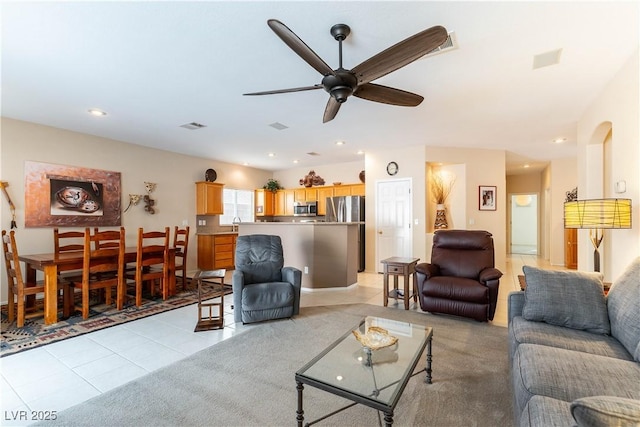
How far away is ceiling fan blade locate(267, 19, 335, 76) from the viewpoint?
1.70 meters

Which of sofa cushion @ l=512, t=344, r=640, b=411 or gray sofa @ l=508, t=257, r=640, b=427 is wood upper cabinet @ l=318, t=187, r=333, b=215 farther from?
sofa cushion @ l=512, t=344, r=640, b=411

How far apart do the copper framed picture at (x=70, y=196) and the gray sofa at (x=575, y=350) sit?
19.4 ft

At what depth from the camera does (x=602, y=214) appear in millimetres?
2391

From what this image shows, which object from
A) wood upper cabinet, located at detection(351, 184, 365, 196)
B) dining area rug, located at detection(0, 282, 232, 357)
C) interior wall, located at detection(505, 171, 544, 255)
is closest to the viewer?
dining area rug, located at detection(0, 282, 232, 357)

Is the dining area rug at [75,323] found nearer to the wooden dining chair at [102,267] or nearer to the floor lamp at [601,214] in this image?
the wooden dining chair at [102,267]

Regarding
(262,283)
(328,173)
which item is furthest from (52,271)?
(328,173)

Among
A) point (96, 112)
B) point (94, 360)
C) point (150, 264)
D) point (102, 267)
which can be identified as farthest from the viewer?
point (150, 264)

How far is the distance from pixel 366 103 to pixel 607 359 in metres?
3.14

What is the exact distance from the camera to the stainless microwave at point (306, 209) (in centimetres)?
751

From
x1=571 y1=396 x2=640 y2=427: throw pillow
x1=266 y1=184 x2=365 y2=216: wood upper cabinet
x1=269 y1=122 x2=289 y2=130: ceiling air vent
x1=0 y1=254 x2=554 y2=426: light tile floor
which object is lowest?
x1=0 y1=254 x2=554 y2=426: light tile floor

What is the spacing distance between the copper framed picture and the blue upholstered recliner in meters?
3.00

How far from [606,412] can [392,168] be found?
18.3 feet

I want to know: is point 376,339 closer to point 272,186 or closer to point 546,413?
point 546,413

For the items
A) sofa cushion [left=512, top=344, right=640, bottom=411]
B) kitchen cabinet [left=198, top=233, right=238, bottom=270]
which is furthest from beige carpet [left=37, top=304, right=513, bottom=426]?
kitchen cabinet [left=198, top=233, right=238, bottom=270]
